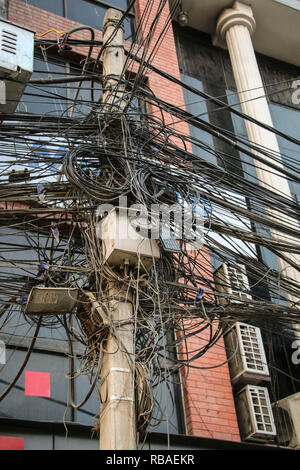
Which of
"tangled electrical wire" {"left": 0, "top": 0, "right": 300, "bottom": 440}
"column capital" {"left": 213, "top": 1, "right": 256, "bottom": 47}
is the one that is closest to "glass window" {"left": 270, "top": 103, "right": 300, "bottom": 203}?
"column capital" {"left": 213, "top": 1, "right": 256, "bottom": 47}

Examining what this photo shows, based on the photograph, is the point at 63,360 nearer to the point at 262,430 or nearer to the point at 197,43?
the point at 262,430

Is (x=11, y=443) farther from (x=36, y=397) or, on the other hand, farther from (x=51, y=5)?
(x=51, y=5)

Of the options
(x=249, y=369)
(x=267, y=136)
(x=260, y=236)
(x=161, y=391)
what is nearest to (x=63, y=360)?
(x=161, y=391)

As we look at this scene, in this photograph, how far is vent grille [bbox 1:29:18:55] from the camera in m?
5.07

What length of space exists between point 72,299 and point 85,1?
780cm

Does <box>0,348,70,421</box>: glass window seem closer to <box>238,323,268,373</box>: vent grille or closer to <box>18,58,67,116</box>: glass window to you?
<box>238,323,268,373</box>: vent grille

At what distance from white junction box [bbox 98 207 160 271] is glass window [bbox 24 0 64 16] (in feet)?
21.9

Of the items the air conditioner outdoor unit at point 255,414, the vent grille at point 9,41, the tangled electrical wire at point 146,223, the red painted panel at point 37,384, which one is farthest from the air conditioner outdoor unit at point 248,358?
the vent grille at point 9,41

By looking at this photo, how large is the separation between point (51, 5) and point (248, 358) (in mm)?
6961

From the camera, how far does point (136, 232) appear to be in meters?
4.71

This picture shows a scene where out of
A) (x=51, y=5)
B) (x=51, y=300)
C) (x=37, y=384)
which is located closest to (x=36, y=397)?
(x=37, y=384)

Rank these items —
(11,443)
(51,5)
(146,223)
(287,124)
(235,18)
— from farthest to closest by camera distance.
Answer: (287,124) < (235,18) < (51,5) < (11,443) < (146,223)

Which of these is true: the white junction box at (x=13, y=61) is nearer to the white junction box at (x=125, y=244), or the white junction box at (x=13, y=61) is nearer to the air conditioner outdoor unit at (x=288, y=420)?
the white junction box at (x=125, y=244)

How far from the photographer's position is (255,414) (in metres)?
6.93
